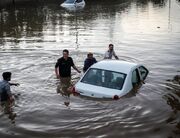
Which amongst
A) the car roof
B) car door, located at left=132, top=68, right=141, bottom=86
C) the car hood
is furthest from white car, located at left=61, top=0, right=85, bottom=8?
the car hood

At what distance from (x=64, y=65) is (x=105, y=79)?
319 cm

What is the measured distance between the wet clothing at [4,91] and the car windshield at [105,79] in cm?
283

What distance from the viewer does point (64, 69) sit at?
1716 centimetres

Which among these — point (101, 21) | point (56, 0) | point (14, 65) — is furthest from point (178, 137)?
point (56, 0)

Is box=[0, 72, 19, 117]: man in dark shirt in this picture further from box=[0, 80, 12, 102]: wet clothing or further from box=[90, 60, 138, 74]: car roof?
box=[90, 60, 138, 74]: car roof

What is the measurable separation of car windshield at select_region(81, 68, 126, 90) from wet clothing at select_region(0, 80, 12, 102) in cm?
283

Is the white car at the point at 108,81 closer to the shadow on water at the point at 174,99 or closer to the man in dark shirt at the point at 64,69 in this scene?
the shadow on water at the point at 174,99

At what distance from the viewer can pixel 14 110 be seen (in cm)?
1354

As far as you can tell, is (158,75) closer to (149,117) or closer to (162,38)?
(149,117)

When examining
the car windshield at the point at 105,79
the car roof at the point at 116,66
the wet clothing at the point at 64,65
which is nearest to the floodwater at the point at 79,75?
the wet clothing at the point at 64,65

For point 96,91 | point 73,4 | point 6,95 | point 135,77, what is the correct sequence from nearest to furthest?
1. point 6,95
2. point 96,91
3. point 135,77
4. point 73,4

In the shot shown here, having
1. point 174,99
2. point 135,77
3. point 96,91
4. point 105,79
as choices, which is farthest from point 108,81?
point 174,99

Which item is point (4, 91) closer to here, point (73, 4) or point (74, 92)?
point (74, 92)

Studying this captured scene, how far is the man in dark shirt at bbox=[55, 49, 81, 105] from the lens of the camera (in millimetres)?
16891
